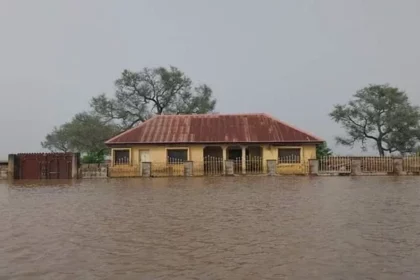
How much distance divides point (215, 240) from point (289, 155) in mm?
25910

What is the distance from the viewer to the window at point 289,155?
108 feet

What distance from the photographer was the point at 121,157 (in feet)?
112

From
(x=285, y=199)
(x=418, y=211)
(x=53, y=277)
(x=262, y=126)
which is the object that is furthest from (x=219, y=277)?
(x=262, y=126)

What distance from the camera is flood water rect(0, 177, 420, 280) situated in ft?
20.0

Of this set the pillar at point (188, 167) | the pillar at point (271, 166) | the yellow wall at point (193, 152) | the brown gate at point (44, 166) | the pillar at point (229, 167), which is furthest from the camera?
the yellow wall at point (193, 152)

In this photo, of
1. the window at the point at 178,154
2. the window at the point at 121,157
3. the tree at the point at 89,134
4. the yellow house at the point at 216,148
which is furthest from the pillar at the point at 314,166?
the tree at the point at 89,134

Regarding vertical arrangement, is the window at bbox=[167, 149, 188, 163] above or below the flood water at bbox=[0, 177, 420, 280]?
above

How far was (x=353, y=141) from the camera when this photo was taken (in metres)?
50.8

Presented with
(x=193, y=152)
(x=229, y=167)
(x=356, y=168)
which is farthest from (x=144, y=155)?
(x=356, y=168)

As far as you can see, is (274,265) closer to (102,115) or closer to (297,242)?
(297,242)

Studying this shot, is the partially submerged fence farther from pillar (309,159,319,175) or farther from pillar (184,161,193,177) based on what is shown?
pillar (184,161,193,177)

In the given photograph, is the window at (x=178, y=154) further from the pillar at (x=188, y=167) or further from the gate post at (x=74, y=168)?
the gate post at (x=74, y=168)

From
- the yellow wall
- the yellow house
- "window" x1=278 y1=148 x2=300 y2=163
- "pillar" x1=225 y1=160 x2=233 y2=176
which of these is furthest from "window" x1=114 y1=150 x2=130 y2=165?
"window" x1=278 y1=148 x2=300 y2=163

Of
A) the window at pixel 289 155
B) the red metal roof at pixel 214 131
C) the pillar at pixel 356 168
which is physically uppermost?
the red metal roof at pixel 214 131
